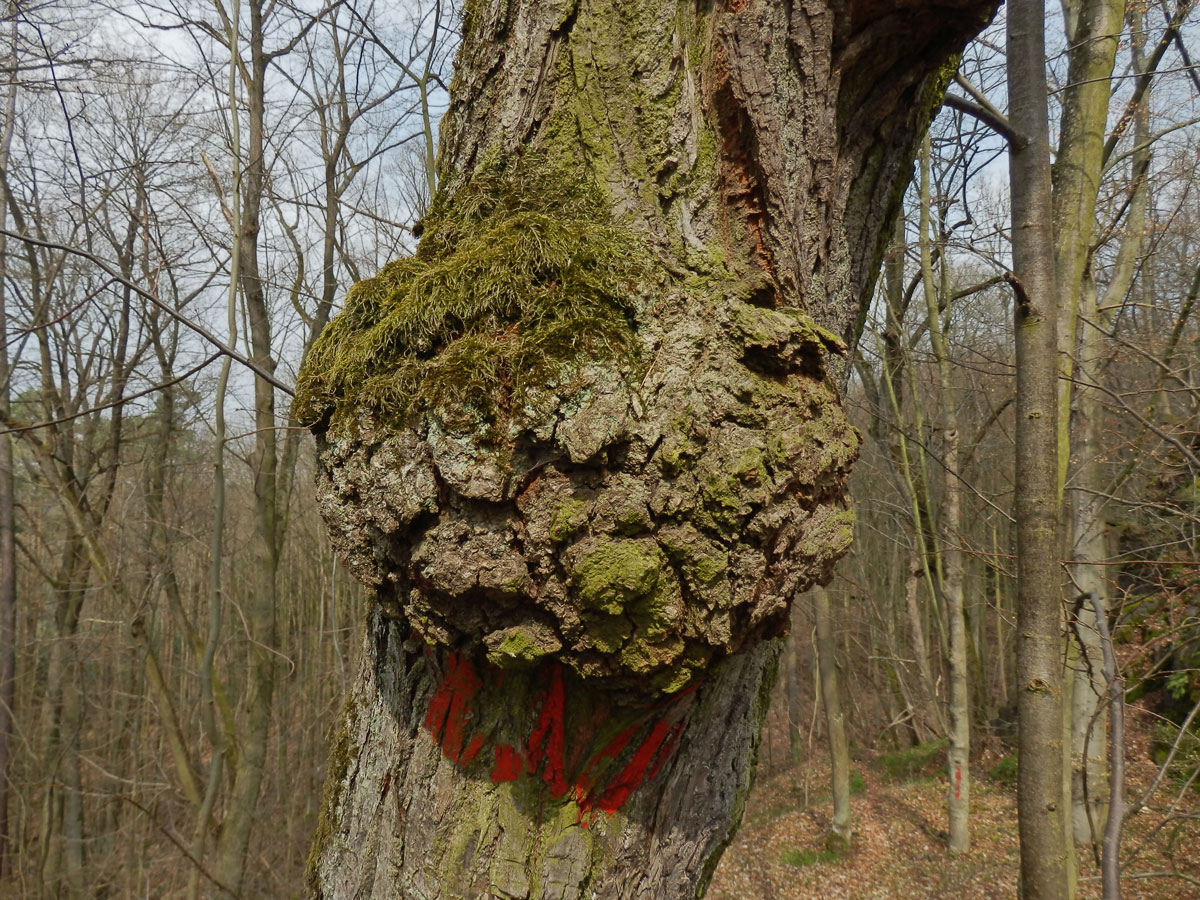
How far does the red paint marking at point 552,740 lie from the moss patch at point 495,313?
53 centimetres

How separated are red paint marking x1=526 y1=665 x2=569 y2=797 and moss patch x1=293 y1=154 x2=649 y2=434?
20.7 inches

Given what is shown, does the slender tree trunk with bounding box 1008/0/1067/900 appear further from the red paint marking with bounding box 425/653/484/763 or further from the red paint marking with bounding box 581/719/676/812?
the red paint marking with bounding box 425/653/484/763

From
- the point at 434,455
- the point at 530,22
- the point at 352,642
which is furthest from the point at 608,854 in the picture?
the point at 352,642

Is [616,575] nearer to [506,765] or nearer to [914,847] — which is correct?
[506,765]

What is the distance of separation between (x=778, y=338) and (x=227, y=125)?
591 centimetres

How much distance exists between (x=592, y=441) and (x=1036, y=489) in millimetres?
1918

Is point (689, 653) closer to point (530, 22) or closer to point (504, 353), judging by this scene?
point (504, 353)

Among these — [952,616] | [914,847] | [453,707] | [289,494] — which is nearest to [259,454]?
[289,494]

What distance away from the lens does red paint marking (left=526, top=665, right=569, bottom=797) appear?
1158 mm

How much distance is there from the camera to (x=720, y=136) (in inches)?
49.9

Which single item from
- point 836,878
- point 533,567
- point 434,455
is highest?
point 434,455

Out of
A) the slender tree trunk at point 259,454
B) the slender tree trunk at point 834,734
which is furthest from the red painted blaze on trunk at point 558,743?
the slender tree trunk at point 834,734

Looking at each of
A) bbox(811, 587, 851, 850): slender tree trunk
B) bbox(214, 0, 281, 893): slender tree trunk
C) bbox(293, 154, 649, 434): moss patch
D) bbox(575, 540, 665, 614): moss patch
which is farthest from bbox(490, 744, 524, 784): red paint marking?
bbox(811, 587, 851, 850): slender tree trunk

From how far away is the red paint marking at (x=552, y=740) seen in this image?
116 centimetres
